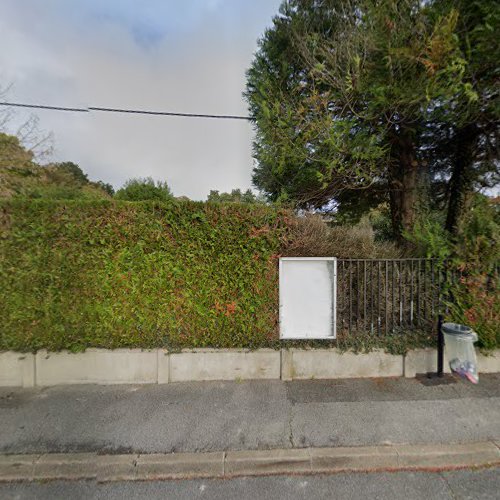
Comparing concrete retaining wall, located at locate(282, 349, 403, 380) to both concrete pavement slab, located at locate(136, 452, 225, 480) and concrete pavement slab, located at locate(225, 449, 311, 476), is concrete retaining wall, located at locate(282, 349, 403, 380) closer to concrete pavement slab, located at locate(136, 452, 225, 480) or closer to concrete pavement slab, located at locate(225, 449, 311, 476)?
concrete pavement slab, located at locate(225, 449, 311, 476)

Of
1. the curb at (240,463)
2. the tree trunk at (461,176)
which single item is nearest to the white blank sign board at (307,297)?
the curb at (240,463)

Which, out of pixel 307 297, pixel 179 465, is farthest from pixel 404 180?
pixel 179 465

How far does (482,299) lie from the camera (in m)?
3.65

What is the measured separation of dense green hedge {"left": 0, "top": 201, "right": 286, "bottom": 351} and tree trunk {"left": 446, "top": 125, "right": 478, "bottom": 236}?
17.2 ft

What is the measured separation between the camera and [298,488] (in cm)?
210

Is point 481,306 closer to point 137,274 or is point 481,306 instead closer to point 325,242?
point 325,242

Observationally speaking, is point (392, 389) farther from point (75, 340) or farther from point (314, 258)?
point (75, 340)

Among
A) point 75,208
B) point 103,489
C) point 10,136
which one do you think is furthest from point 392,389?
point 10,136

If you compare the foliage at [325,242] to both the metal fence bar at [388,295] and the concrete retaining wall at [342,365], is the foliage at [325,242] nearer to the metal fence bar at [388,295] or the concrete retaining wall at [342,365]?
the metal fence bar at [388,295]

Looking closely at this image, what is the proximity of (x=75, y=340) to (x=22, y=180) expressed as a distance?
5.46m

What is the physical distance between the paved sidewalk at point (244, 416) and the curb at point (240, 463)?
0.27 feet

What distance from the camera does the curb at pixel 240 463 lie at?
225 cm

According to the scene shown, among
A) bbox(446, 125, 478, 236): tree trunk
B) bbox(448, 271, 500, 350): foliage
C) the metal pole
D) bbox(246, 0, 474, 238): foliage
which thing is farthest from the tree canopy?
the metal pole

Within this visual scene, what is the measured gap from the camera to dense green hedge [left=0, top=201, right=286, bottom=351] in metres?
3.53
